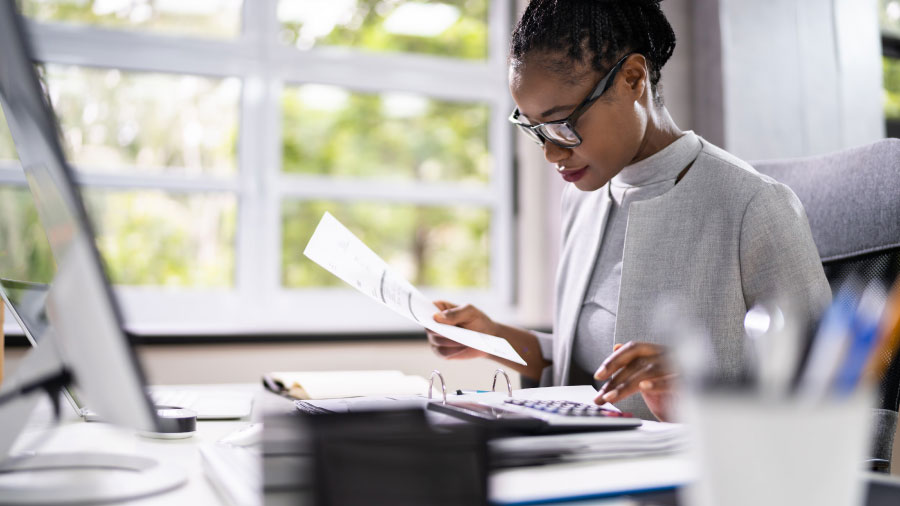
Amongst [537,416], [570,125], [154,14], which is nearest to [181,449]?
[537,416]

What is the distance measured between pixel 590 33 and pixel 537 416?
0.80 m

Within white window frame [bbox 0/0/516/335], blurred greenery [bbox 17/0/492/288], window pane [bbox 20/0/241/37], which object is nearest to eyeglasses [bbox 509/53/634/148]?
white window frame [bbox 0/0/516/335]

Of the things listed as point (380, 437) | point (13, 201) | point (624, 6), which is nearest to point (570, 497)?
point (380, 437)

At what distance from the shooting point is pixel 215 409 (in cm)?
108

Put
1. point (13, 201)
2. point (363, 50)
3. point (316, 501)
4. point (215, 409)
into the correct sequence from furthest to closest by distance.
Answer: point (363, 50), point (215, 409), point (13, 201), point (316, 501)

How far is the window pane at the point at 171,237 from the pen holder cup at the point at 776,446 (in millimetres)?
2413

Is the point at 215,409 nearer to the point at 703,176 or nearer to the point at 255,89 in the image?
the point at 703,176

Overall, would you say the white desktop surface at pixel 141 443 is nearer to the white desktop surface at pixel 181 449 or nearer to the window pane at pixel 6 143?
the white desktop surface at pixel 181 449

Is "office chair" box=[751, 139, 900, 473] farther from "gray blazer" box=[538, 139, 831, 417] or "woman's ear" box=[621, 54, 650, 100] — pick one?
"woman's ear" box=[621, 54, 650, 100]

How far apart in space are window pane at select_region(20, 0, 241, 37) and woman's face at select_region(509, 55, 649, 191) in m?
1.67

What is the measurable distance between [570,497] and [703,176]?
2.87 feet

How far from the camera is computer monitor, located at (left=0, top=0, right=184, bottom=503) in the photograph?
45cm

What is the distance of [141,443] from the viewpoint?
0.80m

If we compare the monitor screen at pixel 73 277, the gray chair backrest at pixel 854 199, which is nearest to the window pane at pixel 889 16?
the gray chair backrest at pixel 854 199
